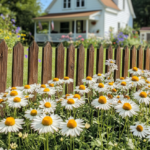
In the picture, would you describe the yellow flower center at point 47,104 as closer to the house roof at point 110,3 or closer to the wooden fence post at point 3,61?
the wooden fence post at point 3,61

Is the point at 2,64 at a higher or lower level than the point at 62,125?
higher

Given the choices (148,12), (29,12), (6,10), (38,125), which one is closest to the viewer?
(38,125)

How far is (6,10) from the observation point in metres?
24.4

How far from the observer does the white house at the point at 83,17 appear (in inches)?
832

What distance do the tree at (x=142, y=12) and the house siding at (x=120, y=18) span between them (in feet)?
46.7

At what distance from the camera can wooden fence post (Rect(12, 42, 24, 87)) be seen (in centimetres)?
295

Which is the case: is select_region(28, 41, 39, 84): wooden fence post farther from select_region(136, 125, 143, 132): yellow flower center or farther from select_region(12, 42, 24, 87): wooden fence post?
select_region(136, 125, 143, 132): yellow flower center

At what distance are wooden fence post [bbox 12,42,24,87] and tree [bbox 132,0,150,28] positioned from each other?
4015 cm

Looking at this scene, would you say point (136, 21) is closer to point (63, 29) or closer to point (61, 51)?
point (63, 29)

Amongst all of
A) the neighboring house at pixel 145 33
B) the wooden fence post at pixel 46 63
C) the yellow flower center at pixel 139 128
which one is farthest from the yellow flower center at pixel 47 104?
the neighboring house at pixel 145 33

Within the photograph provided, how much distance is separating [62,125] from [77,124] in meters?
0.10

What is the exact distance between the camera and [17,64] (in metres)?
2.99

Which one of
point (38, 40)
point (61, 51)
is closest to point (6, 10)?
point (38, 40)

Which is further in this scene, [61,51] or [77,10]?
[77,10]
